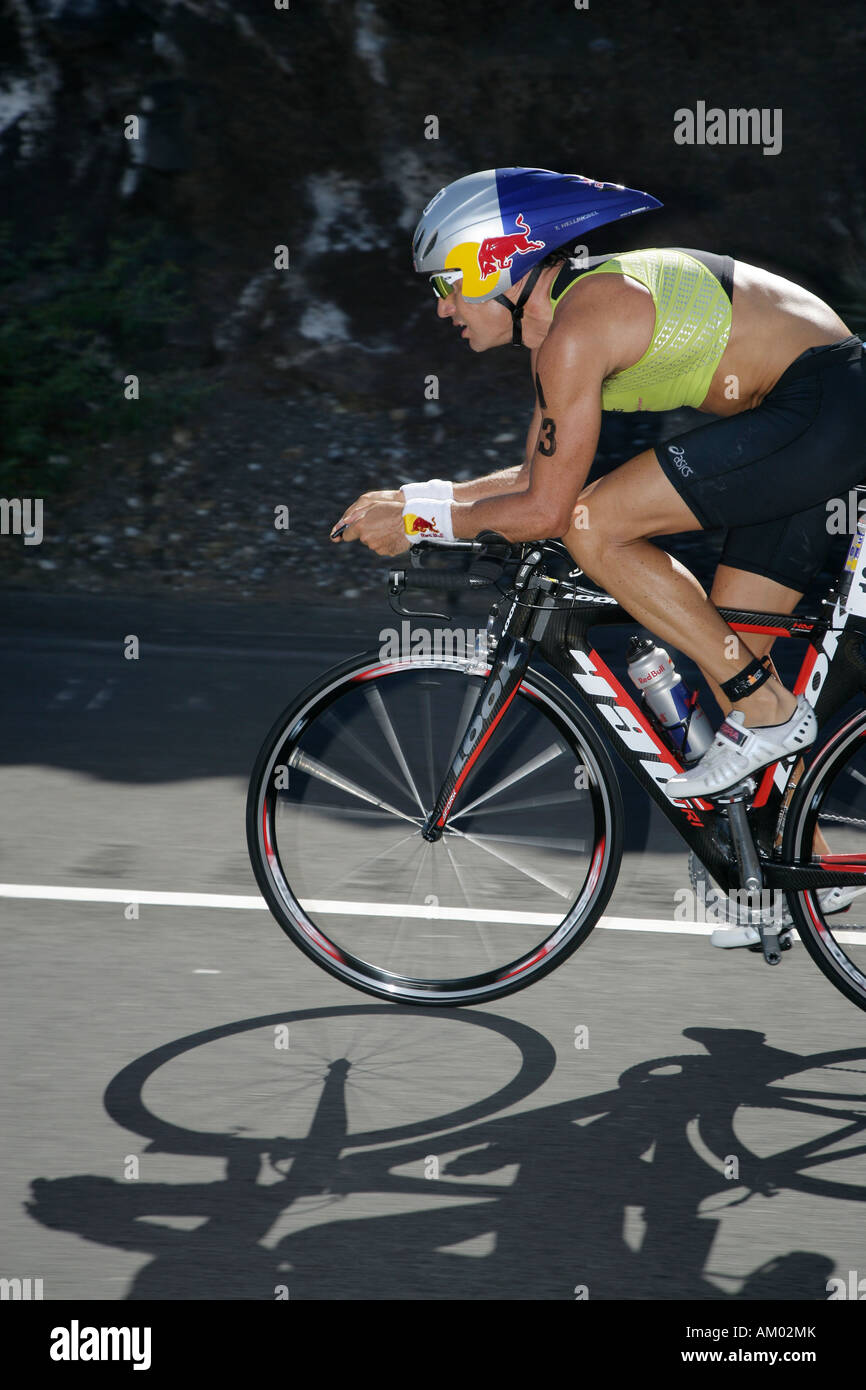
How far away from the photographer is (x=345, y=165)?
545 inches

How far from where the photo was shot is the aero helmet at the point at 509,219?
3932 millimetres

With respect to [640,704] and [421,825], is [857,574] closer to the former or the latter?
[640,704]

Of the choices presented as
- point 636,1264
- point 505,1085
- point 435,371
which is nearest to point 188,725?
point 505,1085

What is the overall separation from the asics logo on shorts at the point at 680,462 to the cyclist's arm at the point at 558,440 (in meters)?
0.21

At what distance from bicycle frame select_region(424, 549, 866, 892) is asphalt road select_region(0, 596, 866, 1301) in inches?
17.8

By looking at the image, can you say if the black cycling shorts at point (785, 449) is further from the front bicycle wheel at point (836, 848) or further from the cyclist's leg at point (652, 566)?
the front bicycle wheel at point (836, 848)

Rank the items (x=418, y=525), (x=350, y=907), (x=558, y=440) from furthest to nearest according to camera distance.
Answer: (x=350, y=907)
(x=418, y=525)
(x=558, y=440)

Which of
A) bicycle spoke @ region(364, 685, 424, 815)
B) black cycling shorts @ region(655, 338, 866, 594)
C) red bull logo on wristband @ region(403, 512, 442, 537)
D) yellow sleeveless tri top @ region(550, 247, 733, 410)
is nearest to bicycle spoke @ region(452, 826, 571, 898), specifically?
bicycle spoke @ region(364, 685, 424, 815)

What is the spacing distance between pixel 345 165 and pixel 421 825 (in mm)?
10317

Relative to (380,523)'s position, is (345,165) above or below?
above

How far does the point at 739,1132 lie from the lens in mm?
3879

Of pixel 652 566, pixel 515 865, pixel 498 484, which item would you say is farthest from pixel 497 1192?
pixel 498 484

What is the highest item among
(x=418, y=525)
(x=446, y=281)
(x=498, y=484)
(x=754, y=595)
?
(x=446, y=281)

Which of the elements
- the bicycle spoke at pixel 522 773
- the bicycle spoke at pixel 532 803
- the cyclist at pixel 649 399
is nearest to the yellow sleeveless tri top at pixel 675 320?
the cyclist at pixel 649 399
